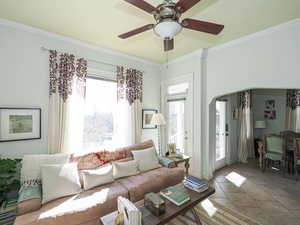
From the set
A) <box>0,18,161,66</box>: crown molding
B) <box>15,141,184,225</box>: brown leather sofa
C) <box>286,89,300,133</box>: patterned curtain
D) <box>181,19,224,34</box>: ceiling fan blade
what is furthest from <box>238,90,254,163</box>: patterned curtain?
<box>181,19,224,34</box>: ceiling fan blade

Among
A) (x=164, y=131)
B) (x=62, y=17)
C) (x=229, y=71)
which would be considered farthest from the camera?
(x=164, y=131)

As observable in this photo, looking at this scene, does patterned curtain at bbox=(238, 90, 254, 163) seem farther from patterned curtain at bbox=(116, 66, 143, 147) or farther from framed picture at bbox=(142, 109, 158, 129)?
patterned curtain at bbox=(116, 66, 143, 147)

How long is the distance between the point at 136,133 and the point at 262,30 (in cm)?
307

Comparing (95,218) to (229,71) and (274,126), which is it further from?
(274,126)

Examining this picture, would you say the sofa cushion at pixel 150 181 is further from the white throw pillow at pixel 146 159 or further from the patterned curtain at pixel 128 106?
the patterned curtain at pixel 128 106

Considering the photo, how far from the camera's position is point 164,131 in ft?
13.3

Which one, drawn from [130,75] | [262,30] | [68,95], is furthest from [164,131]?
[262,30]

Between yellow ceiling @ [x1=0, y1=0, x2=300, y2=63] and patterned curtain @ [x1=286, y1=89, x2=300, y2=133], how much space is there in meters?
3.37

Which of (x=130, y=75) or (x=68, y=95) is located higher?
(x=130, y=75)

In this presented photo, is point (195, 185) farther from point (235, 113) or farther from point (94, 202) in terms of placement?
point (235, 113)

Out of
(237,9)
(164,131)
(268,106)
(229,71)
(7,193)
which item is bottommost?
(7,193)

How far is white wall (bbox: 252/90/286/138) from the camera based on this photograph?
16.1 ft

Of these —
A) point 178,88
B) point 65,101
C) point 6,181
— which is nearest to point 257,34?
point 178,88

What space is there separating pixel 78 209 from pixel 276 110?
6462 mm
